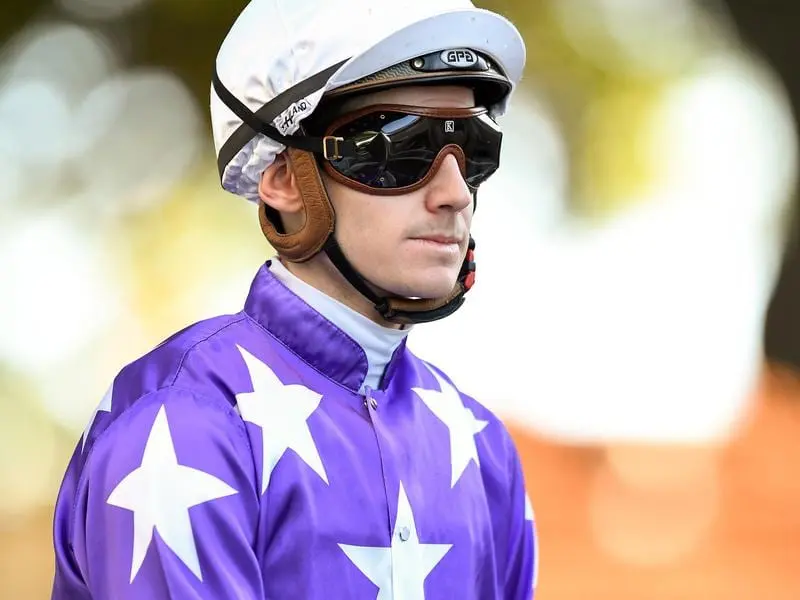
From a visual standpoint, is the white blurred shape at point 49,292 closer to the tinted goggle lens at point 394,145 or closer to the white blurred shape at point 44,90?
the white blurred shape at point 44,90

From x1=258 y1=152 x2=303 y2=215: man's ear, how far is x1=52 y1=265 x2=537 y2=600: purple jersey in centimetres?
10

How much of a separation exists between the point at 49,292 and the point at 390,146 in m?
2.07

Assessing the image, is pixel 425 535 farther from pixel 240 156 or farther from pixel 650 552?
pixel 650 552

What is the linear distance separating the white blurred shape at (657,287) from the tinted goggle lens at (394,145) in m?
2.03

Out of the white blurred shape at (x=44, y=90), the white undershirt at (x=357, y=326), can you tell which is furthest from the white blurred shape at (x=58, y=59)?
the white undershirt at (x=357, y=326)

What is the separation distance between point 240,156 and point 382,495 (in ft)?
1.56

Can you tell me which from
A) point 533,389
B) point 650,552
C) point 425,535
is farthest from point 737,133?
point 425,535

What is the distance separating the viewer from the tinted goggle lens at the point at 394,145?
1482 millimetres

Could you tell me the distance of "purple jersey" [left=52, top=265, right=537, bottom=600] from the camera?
1.27 meters

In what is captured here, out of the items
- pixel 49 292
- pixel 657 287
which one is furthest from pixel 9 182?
pixel 657 287

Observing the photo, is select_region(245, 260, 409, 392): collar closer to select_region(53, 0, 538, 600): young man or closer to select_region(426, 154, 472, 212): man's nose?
select_region(53, 0, 538, 600): young man

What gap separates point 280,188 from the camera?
5.14 feet

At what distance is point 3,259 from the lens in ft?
10.8

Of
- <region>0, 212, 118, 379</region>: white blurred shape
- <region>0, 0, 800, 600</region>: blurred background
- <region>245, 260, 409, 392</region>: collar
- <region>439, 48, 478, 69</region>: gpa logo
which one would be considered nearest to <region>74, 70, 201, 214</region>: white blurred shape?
<region>0, 0, 800, 600</region>: blurred background
